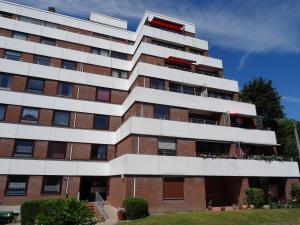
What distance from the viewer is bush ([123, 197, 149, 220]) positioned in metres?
19.1

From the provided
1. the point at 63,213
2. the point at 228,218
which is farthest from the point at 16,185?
the point at 228,218

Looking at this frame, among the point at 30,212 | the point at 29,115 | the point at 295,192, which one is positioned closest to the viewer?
the point at 30,212

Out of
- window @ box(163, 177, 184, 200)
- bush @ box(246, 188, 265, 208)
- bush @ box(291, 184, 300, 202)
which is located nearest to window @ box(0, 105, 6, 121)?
window @ box(163, 177, 184, 200)

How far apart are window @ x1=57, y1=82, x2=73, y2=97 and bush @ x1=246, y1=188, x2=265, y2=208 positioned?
2190 cm

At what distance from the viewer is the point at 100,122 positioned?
1192 inches

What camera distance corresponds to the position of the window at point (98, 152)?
28781mm

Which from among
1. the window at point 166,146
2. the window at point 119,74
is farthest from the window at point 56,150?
the window at point 119,74

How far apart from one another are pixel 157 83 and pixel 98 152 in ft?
33.8

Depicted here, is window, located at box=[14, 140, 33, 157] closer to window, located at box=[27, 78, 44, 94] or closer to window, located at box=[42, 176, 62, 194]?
window, located at box=[42, 176, 62, 194]

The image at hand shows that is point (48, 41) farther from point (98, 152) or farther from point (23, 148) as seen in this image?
point (98, 152)

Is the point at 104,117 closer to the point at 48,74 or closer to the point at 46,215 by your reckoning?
the point at 48,74

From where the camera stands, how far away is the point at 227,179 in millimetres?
27938

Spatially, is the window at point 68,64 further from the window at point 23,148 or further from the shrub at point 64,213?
the shrub at point 64,213

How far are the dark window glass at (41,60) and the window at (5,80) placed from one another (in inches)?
156
